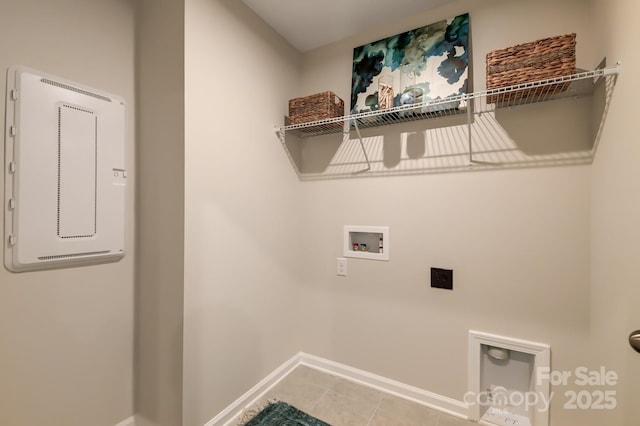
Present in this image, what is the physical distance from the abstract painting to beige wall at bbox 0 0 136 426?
150 cm

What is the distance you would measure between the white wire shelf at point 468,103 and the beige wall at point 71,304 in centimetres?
109

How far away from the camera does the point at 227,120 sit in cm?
158

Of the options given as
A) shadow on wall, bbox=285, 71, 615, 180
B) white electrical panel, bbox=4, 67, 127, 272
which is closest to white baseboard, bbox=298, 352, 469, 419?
shadow on wall, bbox=285, 71, 615, 180

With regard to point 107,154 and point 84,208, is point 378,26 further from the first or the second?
point 84,208

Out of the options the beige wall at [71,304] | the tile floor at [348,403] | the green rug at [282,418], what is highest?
the beige wall at [71,304]

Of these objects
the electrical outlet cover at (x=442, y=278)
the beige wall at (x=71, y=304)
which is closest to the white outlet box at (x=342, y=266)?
the electrical outlet cover at (x=442, y=278)

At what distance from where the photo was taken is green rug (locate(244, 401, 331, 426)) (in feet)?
5.08

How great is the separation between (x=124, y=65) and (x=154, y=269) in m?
1.20

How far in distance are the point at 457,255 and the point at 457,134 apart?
0.76m

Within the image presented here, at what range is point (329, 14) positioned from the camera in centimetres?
179

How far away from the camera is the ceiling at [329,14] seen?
1687 mm

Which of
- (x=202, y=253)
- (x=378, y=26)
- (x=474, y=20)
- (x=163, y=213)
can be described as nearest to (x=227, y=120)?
(x=163, y=213)

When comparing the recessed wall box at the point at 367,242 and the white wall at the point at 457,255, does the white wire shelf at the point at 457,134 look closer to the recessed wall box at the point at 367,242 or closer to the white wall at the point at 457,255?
the white wall at the point at 457,255

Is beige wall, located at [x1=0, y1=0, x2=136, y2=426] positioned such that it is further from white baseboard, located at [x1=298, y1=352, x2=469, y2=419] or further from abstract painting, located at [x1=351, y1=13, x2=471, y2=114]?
abstract painting, located at [x1=351, y1=13, x2=471, y2=114]
